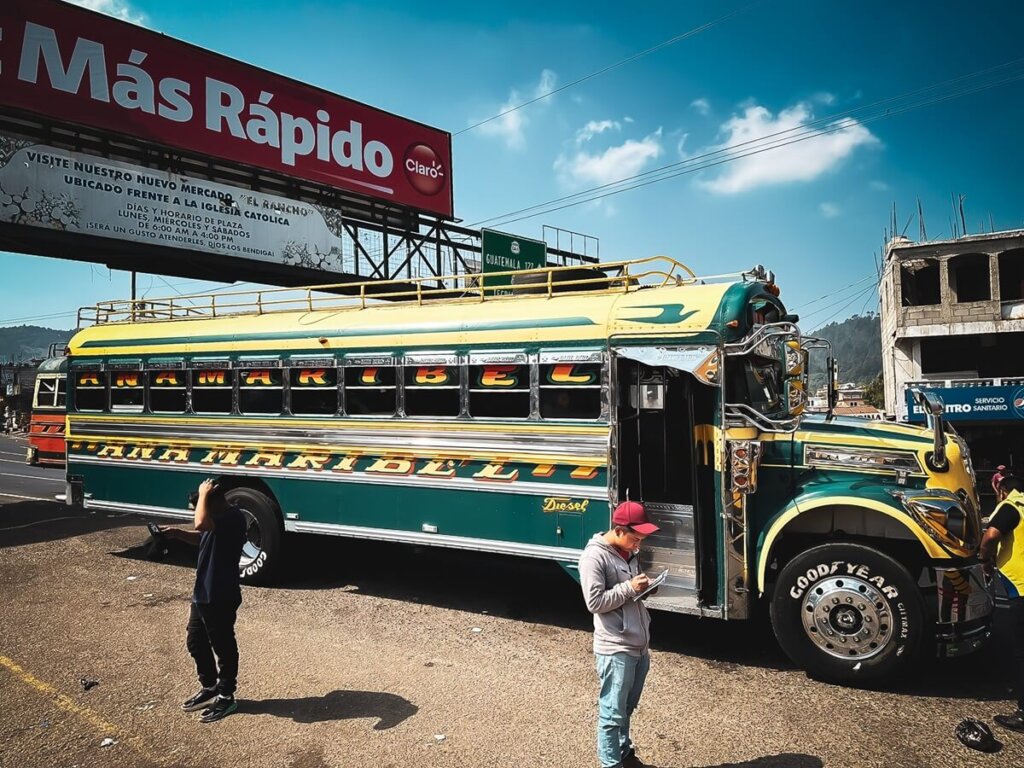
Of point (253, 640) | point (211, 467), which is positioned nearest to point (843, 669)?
point (253, 640)

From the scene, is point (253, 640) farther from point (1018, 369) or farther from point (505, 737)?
point (1018, 369)

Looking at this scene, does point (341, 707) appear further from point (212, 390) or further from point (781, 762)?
point (212, 390)

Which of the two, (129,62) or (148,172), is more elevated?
(129,62)

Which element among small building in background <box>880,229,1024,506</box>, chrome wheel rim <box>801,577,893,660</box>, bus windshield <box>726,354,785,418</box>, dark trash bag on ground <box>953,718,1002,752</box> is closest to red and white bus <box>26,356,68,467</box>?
bus windshield <box>726,354,785,418</box>

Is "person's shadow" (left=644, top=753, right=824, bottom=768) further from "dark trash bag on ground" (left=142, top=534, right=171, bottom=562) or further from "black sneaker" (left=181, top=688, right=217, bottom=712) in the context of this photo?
"dark trash bag on ground" (left=142, top=534, right=171, bottom=562)

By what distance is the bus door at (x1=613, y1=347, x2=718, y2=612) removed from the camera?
6219mm

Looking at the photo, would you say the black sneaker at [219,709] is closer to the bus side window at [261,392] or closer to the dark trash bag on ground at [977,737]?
the bus side window at [261,392]

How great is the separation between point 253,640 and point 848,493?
5.73 m

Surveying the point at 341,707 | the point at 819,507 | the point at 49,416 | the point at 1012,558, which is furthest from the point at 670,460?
the point at 49,416

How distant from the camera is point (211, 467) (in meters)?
9.30

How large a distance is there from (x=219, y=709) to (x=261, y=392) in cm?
454

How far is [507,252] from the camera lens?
2144cm

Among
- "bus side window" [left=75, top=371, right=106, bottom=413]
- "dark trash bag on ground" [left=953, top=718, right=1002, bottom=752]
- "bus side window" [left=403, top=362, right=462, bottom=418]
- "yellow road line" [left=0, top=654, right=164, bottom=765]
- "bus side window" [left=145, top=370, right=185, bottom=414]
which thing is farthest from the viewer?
"bus side window" [left=75, top=371, right=106, bottom=413]

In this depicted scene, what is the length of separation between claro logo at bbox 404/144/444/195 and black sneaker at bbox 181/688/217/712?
20152 mm
